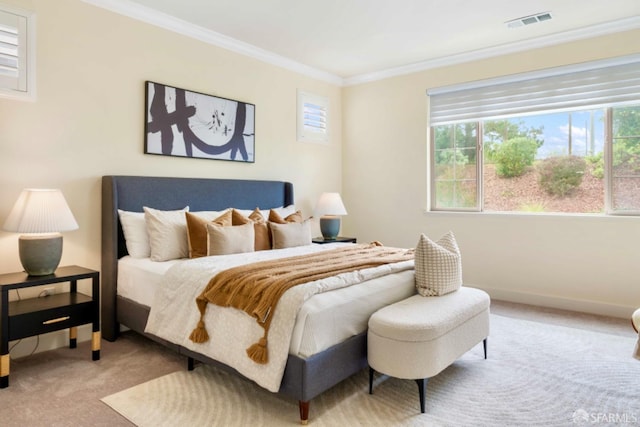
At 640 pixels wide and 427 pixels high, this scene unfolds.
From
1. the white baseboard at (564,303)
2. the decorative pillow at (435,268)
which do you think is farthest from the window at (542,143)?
the decorative pillow at (435,268)

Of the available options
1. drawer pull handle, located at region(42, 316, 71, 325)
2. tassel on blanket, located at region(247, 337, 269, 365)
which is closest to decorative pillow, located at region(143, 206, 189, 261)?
drawer pull handle, located at region(42, 316, 71, 325)

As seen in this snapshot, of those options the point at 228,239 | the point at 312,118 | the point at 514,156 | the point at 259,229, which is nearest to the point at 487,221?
the point at 514,156

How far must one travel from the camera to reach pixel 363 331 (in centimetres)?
236

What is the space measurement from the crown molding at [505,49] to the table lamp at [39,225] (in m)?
3.93

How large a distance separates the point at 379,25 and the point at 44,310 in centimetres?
352

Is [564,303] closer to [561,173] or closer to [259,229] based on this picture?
[561,173]

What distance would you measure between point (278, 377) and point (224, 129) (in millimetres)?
2856

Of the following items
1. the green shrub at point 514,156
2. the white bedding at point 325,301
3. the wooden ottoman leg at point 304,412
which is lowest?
the wooden ottoman leg at point 304,412

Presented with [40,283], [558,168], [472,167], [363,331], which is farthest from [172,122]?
[558,168]

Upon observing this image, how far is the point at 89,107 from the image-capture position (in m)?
3.26

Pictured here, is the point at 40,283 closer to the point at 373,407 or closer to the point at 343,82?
the point at 373,407

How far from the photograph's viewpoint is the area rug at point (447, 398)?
2.10 m

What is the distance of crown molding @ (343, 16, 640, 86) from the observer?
12.4ft

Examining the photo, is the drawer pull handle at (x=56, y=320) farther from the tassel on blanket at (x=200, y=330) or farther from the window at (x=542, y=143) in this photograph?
the window at (x=542, y=143)
